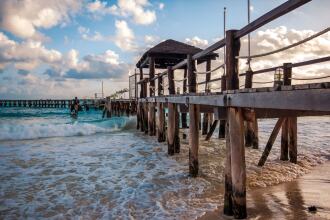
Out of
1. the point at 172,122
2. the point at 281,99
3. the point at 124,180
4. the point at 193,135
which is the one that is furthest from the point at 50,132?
the point at 281,99

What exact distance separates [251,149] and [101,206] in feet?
23.5

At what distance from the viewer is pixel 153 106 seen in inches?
605

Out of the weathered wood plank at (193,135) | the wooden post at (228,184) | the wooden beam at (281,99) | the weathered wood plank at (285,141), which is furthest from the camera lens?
the weathered wood plank at (285,141)

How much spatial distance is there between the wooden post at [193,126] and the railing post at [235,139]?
8.64ft

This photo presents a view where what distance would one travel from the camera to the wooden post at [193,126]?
7.89 metres

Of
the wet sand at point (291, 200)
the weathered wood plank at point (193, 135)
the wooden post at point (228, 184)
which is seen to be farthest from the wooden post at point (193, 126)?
the wooden post at point (228, 184)

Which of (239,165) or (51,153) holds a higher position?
(239,165)

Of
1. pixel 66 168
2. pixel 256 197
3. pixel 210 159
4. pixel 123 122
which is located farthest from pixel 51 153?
pixel 123 122

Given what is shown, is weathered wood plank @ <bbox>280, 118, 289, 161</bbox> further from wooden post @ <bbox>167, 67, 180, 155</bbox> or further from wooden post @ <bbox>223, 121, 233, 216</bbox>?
wooden post @ <bbox>223, 121, 233, 216</bbox>

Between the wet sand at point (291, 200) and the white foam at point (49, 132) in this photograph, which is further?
the white foam at point (49, 132)

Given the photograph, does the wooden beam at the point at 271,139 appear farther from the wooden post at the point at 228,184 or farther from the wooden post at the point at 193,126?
the wooden post at the point at 228,184

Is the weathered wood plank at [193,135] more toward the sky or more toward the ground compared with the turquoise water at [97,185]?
more toward the sky

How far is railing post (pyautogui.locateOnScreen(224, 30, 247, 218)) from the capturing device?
16.7 feet

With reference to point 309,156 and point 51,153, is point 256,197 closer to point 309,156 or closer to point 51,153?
point 309,156
